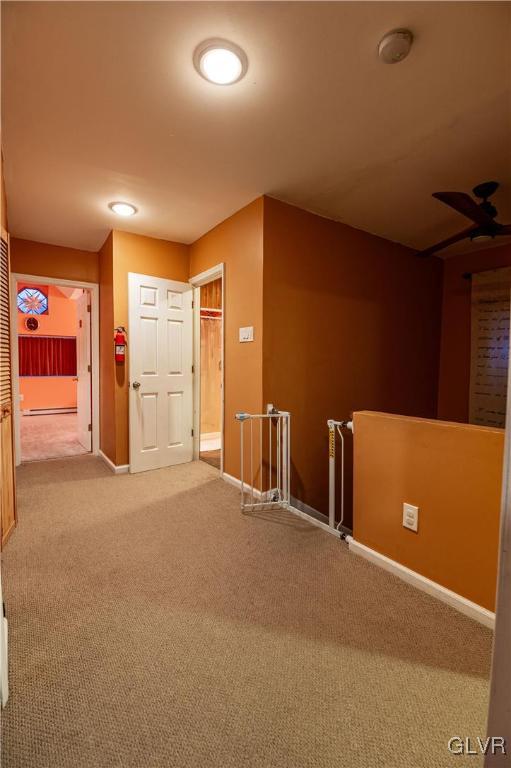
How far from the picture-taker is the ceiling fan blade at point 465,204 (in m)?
2.23

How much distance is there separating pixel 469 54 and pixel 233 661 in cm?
284

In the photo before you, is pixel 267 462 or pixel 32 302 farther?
pixel 32 302

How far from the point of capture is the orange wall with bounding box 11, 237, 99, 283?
3.86 meters

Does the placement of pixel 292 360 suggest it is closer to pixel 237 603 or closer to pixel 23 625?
pixel 237 603

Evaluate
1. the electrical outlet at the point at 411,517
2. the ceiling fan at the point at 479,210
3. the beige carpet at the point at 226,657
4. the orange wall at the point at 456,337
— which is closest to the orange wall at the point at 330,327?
the orange wall at the point at 456,337

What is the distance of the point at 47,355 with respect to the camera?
313 inches

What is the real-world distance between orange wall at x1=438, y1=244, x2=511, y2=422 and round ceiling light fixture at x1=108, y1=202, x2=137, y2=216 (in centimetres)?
407

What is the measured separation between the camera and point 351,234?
11.6ft

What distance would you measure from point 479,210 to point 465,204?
147mm

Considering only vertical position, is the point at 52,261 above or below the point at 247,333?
above

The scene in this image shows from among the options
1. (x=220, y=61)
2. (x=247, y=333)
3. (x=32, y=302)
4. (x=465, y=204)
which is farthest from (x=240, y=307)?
(x=32, y=302)

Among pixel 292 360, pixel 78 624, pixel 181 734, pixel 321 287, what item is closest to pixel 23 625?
pixel 78 624

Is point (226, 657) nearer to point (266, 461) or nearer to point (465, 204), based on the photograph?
point (266, 461)

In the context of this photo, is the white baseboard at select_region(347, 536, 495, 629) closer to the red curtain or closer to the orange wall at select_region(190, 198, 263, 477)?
the orange wall at select_region(190, 198, 263, 477)
